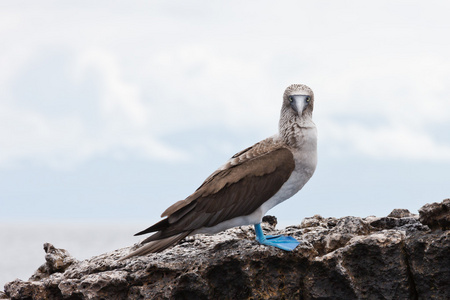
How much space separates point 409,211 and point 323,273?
2.75 meters

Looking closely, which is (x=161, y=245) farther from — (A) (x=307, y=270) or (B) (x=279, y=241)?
(A) (x=307, y=270)

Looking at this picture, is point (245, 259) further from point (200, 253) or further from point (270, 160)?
point (270, 160)

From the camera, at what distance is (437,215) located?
6.71 m

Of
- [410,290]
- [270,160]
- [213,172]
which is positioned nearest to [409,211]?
[410,290]

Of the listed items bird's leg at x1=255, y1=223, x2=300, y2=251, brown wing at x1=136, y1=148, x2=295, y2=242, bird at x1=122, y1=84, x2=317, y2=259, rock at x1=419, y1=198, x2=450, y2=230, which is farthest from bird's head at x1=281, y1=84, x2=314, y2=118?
rock at x1=419, y1=198, x2=450, y2=230

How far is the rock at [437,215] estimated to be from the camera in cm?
665

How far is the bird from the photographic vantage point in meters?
7.30

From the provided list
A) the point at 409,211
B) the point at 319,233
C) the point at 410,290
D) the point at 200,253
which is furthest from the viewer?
the point at 409,211

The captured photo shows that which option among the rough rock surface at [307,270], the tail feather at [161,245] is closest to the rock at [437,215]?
the rough rock surface at [307,270]

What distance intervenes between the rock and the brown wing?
1.87 meters

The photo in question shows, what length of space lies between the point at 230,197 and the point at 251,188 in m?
0.32

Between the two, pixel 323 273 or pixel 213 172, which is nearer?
pixel 323 273

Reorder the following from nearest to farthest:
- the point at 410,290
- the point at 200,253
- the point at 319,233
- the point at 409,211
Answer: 1. the point at 410,290
2. the point at 200,253
3. the point at 319,233
4. the point at 409,211

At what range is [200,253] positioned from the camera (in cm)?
730
